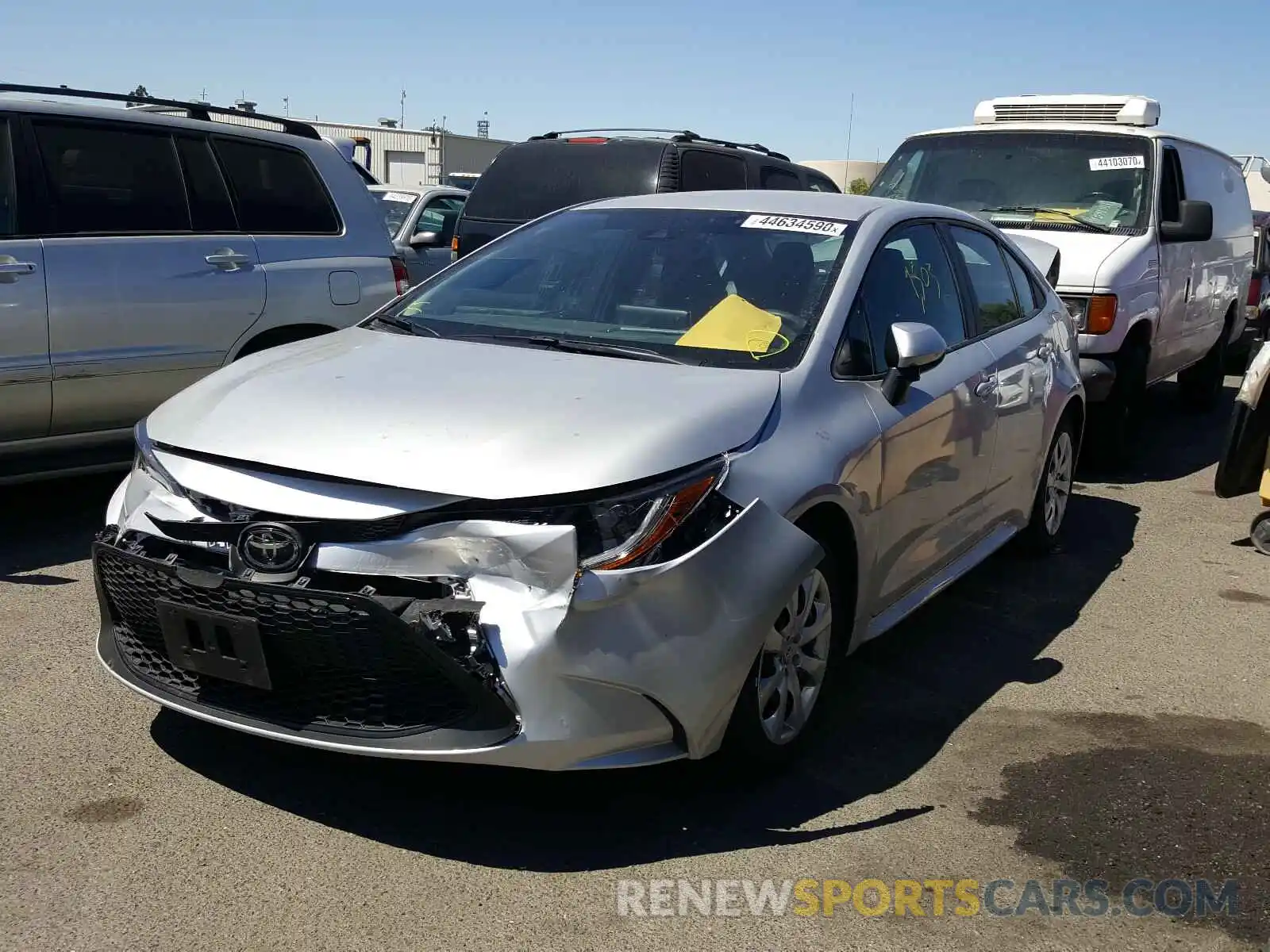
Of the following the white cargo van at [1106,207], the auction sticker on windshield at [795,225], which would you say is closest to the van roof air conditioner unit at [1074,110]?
the white cargo van at [1106,207]

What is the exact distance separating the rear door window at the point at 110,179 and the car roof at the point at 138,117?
Result: 0.05 meters

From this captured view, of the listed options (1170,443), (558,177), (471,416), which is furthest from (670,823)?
(1170,443)

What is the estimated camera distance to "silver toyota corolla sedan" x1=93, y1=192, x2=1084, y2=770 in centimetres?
308

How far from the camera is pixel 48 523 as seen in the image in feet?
20.2

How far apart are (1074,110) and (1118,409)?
8.33 feet

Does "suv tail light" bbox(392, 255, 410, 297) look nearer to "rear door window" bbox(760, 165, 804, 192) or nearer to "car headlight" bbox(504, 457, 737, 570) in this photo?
"car headlight" bbox(504, 457, 737, 570)

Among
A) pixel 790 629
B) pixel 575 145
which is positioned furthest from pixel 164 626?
pixel 575 145

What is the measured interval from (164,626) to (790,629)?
166cm

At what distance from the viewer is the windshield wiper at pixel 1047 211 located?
8.30 metres

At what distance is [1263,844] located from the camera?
3488mm

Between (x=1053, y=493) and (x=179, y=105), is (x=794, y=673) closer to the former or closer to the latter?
(x=1053, y=493)

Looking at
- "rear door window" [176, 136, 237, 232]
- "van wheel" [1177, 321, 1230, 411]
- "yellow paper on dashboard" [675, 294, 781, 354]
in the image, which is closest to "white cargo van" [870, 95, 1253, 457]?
"van wheel" [1177, 321, 1230, 411]

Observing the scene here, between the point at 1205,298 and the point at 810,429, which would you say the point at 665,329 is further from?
the point at 1205,298

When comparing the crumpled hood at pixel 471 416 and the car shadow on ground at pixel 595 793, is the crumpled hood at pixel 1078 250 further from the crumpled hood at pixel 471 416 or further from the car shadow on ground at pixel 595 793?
the crumpled hood at pixel 471 416
